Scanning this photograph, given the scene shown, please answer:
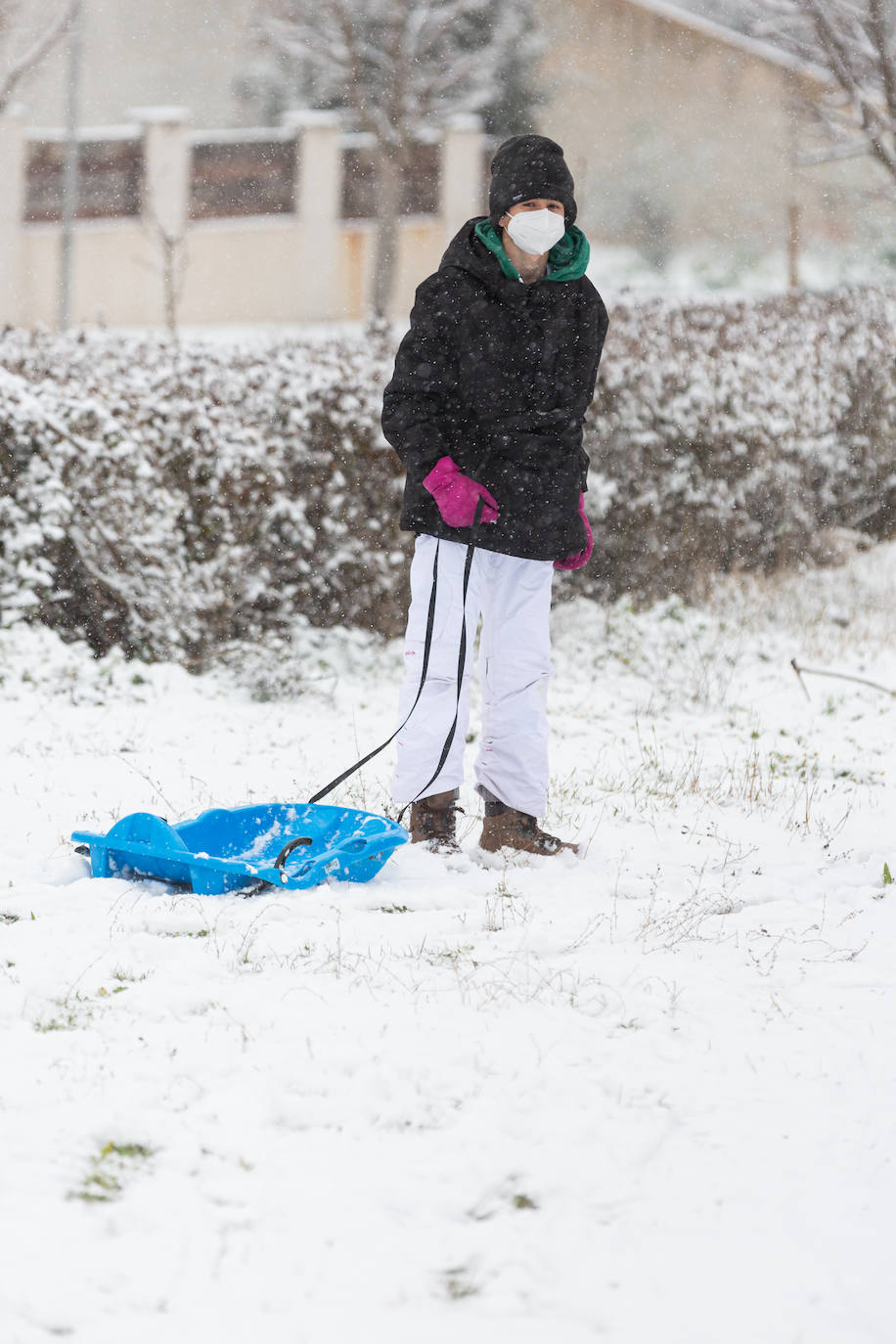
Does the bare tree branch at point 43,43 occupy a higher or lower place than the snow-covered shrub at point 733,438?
higher

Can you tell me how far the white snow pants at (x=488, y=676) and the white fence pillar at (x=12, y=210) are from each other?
76.0ft

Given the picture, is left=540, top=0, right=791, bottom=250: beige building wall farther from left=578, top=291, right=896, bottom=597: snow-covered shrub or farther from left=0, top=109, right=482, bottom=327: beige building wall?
left=578, top=291, right=896, bottom=597: snow-covered shrub

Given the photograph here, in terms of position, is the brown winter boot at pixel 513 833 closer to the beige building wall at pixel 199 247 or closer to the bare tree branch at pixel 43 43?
the bare tree branch at pixel 43 43

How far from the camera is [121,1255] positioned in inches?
75.0

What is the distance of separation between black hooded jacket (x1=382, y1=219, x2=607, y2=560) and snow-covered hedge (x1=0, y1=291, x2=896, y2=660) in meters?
2.54

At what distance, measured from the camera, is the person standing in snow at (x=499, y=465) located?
369cm

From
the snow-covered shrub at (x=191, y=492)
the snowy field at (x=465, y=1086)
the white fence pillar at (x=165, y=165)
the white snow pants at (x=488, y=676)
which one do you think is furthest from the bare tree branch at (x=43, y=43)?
the white snow pants at (x=488, y=676)

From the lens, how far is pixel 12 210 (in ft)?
81.9

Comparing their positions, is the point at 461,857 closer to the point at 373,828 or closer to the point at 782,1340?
the point at 373,828

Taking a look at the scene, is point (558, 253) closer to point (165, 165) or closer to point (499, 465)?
point (499, 465)

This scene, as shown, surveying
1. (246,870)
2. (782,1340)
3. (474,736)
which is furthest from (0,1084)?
(474,736)

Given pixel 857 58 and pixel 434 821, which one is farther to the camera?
pixel 857 58

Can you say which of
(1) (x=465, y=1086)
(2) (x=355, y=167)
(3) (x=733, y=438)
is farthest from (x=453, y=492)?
(2) (x=355, y=167)

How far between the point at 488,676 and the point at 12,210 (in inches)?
955
